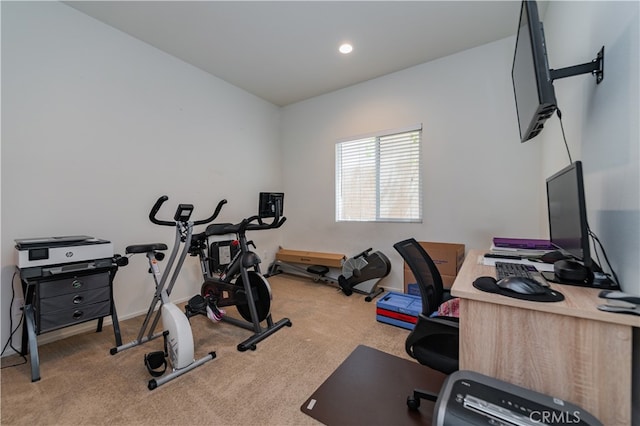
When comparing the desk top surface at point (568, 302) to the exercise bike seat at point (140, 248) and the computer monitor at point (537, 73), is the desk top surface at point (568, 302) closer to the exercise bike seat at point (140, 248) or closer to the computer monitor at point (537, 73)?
the computer monitor at point (537, 73)

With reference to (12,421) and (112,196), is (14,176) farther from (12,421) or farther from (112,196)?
(12,421)

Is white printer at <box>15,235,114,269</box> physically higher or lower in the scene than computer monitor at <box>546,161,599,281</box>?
lower

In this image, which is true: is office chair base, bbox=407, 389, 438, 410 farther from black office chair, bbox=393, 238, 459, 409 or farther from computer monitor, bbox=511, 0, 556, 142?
computer monitor, bbox=511, 0, 556, 142

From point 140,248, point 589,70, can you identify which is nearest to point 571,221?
point 589,70

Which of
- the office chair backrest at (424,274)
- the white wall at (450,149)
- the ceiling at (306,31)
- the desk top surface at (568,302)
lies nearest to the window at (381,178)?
the white wall at (450,149)

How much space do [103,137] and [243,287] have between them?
1.96m

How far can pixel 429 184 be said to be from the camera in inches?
128

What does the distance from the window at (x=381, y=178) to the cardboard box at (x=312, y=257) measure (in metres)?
0.60

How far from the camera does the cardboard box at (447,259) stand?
2735 millimetres

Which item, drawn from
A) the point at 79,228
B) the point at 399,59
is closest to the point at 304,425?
the point at 79,228

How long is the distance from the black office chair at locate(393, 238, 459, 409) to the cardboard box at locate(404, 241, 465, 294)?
130 cm

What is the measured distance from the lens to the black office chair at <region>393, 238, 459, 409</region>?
1.21 meters

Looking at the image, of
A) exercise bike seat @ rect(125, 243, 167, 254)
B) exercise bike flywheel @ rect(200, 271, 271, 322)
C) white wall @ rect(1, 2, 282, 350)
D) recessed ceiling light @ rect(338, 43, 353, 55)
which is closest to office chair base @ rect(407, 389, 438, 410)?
exercise bike flywheel @ rect(200, 271, 271, 322)

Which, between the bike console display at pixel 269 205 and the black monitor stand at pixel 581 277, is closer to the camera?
the black monitor stand at pixel 581 277
